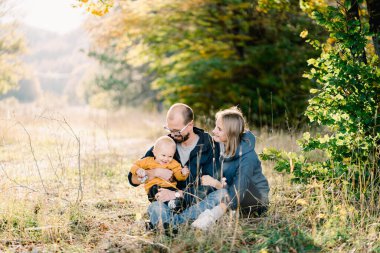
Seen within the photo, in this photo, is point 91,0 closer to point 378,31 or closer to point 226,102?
point 378,31

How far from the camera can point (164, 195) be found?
4016mm

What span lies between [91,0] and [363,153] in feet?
11.8

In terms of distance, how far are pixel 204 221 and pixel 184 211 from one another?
1.22 ft

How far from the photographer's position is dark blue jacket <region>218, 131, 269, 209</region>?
3938mm

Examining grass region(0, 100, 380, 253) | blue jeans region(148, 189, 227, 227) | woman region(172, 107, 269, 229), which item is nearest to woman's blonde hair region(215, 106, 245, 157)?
woman region(172, 107, 269, 229)

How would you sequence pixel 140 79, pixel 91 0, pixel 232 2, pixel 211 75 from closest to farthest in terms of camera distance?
pixel 91 0, pixel 232 2, pixel 211 75, pixel 140 79

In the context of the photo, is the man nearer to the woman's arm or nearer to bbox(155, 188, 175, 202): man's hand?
bbox(155, 188, 175, 202): man's hand

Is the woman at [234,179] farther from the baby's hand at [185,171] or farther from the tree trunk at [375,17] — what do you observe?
the tree trunk at [375,17]

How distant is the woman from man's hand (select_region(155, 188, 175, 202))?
0.19m

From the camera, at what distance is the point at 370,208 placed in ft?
13.1

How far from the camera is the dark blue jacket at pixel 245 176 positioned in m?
3.94

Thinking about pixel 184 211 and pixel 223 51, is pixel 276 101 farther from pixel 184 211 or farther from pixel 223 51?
pixel 184 211

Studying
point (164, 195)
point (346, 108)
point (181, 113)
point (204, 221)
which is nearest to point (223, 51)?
point (346, 108)

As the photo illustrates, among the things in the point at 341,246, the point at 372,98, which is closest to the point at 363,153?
the point at 372,98
